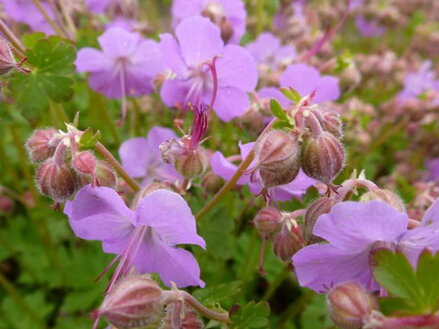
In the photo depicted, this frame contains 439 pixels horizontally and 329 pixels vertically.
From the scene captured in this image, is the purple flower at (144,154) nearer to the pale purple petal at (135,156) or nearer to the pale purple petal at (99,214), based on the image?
the pale purple petal at (135,156)

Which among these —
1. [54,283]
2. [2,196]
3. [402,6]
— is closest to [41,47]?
[2,196]

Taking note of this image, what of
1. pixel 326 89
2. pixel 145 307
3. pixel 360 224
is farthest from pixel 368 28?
pixel 145 307

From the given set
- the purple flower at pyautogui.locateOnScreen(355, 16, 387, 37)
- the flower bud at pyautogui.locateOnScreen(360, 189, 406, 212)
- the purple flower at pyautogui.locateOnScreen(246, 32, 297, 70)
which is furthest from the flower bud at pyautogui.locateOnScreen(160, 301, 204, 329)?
the purple flower at pyautogui.locateOnScreen(355, 16, 387, 37)

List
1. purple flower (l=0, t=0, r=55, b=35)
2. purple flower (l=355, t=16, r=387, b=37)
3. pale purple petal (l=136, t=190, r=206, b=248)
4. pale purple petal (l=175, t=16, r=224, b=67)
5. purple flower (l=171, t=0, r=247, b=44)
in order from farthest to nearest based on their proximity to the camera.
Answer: purple flower (l=355, t=16, r=387, b=37) → purple flower (l=0, t=0, r=55, b=35) → purple flower (l=171, t=0, r=247, b=44) → pale purple petal (l=175, t=16, r=224, b=67) → pale purple petal (l=136, t=190, r=206, b=248)

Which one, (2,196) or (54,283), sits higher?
(2,196)

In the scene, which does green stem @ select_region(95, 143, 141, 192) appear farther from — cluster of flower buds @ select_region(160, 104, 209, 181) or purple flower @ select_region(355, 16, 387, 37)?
purple flower @ select_region(355, 16, 387, 37)

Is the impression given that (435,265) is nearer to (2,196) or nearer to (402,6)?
(2,196)

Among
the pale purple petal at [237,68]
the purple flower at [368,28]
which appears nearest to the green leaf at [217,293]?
the pale purple petal at [237,68]
